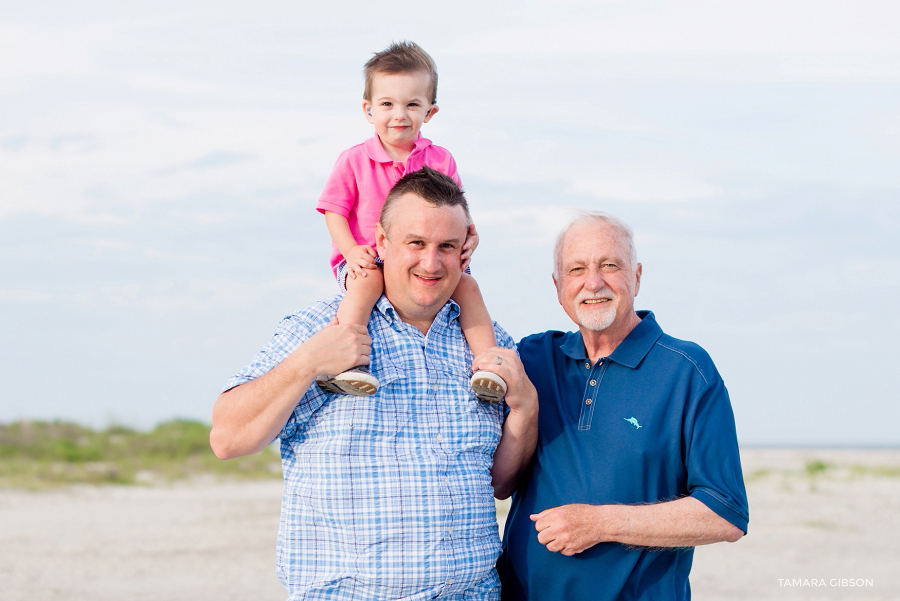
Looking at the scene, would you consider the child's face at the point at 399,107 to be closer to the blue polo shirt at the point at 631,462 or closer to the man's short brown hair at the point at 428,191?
the man's short brown hair at the point at 428,191

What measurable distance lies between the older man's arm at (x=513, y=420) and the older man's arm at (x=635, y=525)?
281 mm

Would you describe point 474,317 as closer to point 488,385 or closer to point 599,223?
point 488,385

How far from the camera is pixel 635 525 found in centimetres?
311

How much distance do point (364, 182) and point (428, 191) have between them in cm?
84

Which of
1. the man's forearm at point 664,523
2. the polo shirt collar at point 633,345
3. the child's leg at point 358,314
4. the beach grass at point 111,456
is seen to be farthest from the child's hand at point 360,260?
the beach grass at point 111,456

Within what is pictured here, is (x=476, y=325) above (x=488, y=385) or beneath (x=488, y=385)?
above

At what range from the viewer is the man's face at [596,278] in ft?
11.2

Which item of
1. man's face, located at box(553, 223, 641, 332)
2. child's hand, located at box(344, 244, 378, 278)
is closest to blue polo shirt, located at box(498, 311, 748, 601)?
man's face, located at box(553, 223, 641, 332)

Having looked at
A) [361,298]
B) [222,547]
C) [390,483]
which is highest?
[361,298]

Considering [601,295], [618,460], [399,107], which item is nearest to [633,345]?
[601,295]

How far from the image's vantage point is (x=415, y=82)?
3.96 meters

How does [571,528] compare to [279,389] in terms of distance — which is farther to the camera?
[571,528]

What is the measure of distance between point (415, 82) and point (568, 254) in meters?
1.13

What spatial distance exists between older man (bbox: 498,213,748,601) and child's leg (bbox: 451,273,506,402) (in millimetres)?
344
